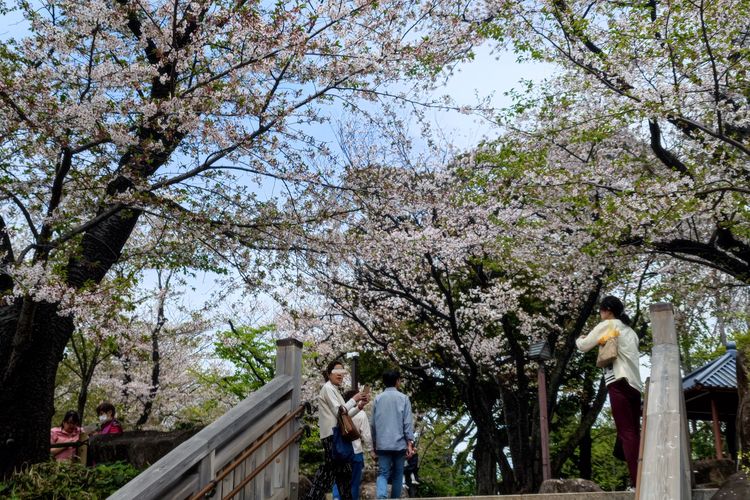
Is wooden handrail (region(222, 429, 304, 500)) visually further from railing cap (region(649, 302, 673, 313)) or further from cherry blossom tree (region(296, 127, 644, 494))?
cherry blossom tree (region(296, 127, 644, 494))

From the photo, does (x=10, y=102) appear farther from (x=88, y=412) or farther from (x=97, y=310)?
(x=88, y=412)

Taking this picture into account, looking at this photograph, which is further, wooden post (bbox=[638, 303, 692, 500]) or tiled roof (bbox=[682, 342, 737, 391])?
tiled roof (bbox=[682, 342, 737, 391])

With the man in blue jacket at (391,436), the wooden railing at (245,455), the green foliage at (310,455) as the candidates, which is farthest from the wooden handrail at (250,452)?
the green foliage at (310,455)

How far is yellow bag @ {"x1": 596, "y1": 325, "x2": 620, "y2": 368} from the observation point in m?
6.57

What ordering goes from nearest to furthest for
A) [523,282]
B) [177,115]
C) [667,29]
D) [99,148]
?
[177,115] → [99,148] → [667,29] → [523,282]

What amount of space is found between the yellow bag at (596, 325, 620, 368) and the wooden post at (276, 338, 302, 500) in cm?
270

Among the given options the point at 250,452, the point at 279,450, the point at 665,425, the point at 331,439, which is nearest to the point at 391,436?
the point at 331,439

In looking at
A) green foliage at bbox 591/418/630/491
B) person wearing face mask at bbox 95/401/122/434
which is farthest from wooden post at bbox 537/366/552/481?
green foliage at bbox 591/418/630/491

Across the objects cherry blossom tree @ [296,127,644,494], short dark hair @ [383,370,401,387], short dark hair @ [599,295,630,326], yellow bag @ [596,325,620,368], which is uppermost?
cherry blossom tree @ [296,127,644,494]

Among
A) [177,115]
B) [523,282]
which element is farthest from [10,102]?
[523,282]

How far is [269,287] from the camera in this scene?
10.1 m

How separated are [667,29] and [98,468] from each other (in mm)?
9888

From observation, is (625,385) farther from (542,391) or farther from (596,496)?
(542,391)

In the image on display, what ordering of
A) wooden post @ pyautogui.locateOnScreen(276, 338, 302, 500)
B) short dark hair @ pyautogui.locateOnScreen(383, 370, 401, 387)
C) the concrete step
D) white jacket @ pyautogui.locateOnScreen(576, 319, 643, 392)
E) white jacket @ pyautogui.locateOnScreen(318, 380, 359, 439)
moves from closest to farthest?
the concrete step → white jacket @ pyautogui.locateOnScreen(576, 319, 643, 392) → wooden post @ pyautogui.locateOnScreen(276, 338, 302, 500) → white jacket @ pyautogui.locateOnScreen(318, 380, 359, 439) → short dark hair @ pyautogui.locateOnScreen(383, 370, 401, 387)
